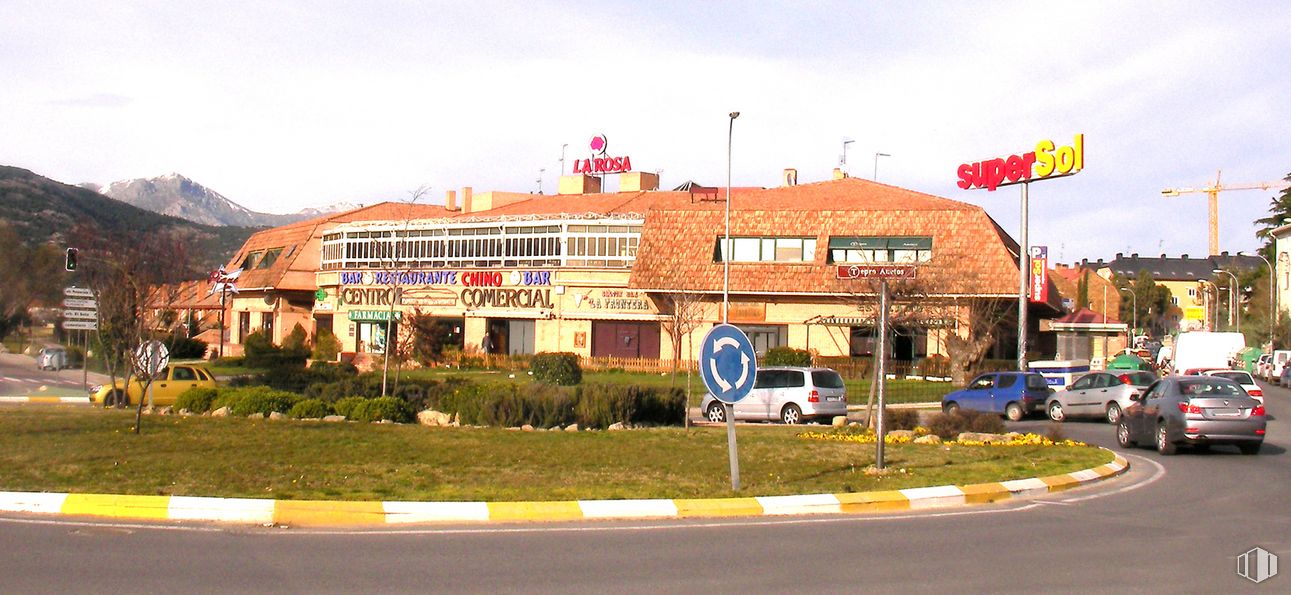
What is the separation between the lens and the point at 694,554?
32.0 feet

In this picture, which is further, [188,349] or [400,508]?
[188,349]

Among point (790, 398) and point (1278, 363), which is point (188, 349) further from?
point (1278, 363)

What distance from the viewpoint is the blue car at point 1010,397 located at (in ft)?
102

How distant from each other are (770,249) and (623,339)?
8.31 meters

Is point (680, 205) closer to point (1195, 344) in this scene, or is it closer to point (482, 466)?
point (1195, 344)

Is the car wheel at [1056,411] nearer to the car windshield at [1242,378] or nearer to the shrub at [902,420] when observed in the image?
the car windshield at [1242,378]

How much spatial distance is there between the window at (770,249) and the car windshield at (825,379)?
22.6 m

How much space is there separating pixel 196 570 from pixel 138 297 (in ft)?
51.4

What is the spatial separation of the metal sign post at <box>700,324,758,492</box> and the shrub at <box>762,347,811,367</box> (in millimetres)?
32936

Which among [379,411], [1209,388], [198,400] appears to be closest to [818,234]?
[1209,388]

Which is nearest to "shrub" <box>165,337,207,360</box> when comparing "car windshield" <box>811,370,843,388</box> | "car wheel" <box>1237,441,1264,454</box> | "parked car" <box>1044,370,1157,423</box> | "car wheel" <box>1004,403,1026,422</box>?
"car windshield" <box>811,370,843,388</box>

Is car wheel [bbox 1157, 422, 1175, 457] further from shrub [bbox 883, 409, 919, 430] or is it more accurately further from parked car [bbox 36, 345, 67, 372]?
parked car [bbox 36, 345, 67, 372]

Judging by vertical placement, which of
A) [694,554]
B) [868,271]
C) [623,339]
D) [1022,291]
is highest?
[1022,291]

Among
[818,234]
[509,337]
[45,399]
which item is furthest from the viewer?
[509,337]
